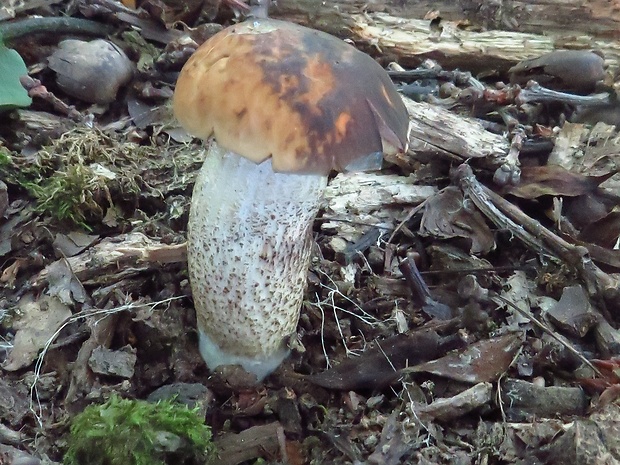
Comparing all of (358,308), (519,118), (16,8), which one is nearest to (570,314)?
(358,308)

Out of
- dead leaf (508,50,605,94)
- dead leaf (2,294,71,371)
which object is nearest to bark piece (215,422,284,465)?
dead leaf (2,294,71,371)

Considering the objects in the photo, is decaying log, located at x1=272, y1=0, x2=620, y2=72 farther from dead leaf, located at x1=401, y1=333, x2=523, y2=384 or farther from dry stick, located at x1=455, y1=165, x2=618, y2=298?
dead leaf, located at x1=401, y1=333, x2=523, y2=384

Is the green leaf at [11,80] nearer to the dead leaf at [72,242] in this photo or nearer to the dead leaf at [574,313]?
the dead leaf at [72,242]

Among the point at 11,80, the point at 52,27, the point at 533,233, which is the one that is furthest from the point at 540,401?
the point at 52,27

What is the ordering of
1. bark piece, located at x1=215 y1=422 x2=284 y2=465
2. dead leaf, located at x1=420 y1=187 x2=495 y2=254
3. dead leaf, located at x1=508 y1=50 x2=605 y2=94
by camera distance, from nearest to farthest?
bark piece, located at x1=215 y1=422 x2=284 y2=465 < dead leaf, located at x1=420 y1=187 x2=495 y2=254 < dead leaf, located at x1=508 y1=50 x2=605 y2=94

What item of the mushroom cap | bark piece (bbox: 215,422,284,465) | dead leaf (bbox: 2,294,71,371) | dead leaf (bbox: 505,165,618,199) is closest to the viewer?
the mushroom cap

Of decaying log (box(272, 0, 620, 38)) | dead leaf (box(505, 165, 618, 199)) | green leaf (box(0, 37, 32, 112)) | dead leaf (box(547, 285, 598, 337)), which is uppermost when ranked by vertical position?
decaying log (box(272, 0, 620, 38))
